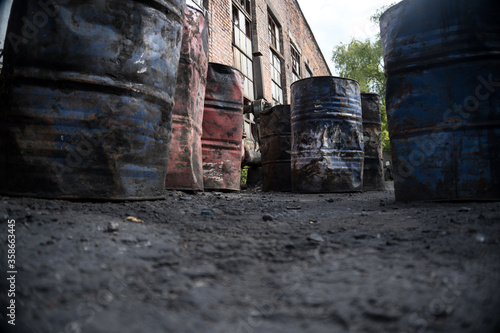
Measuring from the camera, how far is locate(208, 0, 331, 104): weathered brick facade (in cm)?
586

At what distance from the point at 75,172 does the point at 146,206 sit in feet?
1.23

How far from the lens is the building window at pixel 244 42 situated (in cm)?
686

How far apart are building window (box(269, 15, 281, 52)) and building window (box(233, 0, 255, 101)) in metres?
1.58

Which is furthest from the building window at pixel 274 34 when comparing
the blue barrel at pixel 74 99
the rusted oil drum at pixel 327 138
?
the blue barrel at pixel 74 99

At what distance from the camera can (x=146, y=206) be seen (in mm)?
1585

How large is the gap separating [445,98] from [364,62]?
21.1 meters

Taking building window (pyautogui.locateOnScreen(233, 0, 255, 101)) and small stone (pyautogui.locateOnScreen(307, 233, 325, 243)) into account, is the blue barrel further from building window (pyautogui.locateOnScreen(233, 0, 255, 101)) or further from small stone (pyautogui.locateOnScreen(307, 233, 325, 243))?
building window (pyautogui.locateOnScreen(233, 0, 255, 101))

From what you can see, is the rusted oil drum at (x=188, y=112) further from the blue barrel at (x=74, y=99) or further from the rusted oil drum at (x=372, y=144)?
the rusted oil drum at (x=372, y=144)

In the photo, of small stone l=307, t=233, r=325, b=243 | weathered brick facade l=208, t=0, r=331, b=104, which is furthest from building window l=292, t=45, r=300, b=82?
small stone l=307, t=233, r=325, b=243

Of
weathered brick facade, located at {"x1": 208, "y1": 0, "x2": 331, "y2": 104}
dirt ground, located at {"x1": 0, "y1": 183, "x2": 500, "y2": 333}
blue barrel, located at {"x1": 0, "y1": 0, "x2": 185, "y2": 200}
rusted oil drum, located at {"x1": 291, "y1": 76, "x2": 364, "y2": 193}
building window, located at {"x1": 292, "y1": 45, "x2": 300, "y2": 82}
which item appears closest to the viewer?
dirt ground, located at {"x1": 0, "y1": 183, "x2": 500, "y2": 333}

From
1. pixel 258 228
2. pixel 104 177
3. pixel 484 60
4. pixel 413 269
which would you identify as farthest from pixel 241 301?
pixel 484 60

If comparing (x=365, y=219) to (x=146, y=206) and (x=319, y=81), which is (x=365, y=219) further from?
(x=319, y=81)

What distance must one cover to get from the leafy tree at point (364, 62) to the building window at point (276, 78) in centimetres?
1217

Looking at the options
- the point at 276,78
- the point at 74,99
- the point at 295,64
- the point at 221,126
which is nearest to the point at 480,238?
the point at 74,99
